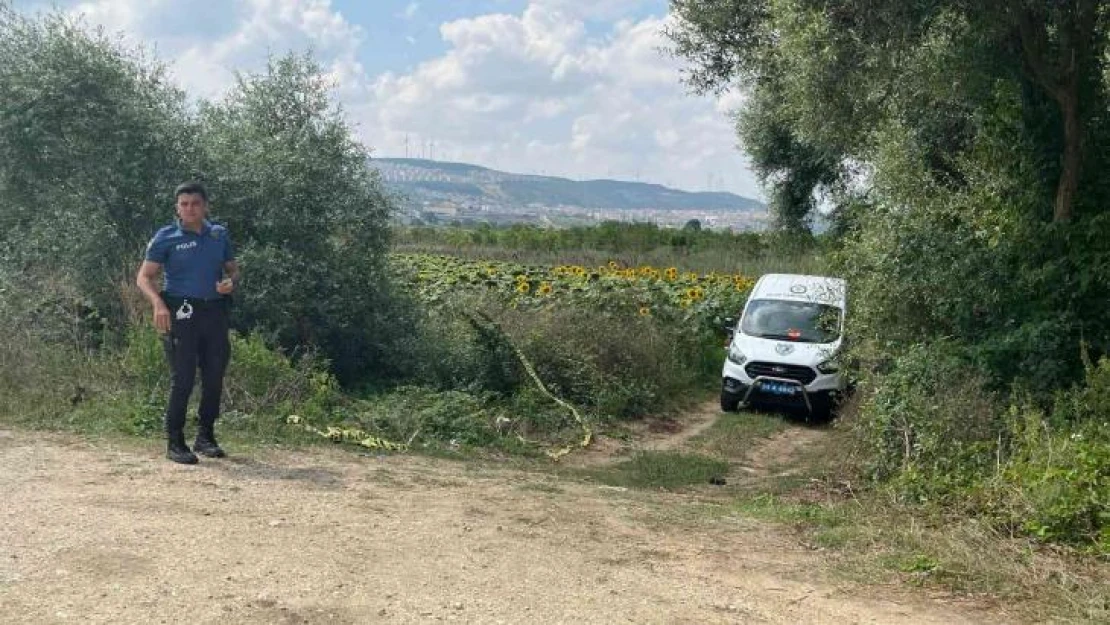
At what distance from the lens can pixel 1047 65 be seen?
9734 mm

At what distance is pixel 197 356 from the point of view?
7441 mm

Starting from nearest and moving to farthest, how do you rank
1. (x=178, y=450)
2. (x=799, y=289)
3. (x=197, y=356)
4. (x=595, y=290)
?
(x=178, y=450)
(x=197, y=356)
(x=799, y=289)
(x=595, y=290)

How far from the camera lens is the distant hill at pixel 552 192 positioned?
97375mm

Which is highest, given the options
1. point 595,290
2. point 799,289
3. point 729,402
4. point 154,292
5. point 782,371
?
point 154,292

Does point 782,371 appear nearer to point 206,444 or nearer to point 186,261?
point 206,444

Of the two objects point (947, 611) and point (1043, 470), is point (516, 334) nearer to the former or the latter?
point (1043, 470)

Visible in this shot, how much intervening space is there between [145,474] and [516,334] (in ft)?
22.9

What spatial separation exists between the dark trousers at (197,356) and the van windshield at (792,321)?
8.85 m

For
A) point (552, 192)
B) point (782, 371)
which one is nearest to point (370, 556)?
point (782, 371)

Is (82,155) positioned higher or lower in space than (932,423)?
higher

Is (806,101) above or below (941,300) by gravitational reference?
above

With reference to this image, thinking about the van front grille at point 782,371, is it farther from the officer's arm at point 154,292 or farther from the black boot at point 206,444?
the officer's arm at point 154,292

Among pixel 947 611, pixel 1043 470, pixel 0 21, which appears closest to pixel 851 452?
pixel 1043 470

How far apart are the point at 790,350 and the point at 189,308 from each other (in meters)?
8.95
